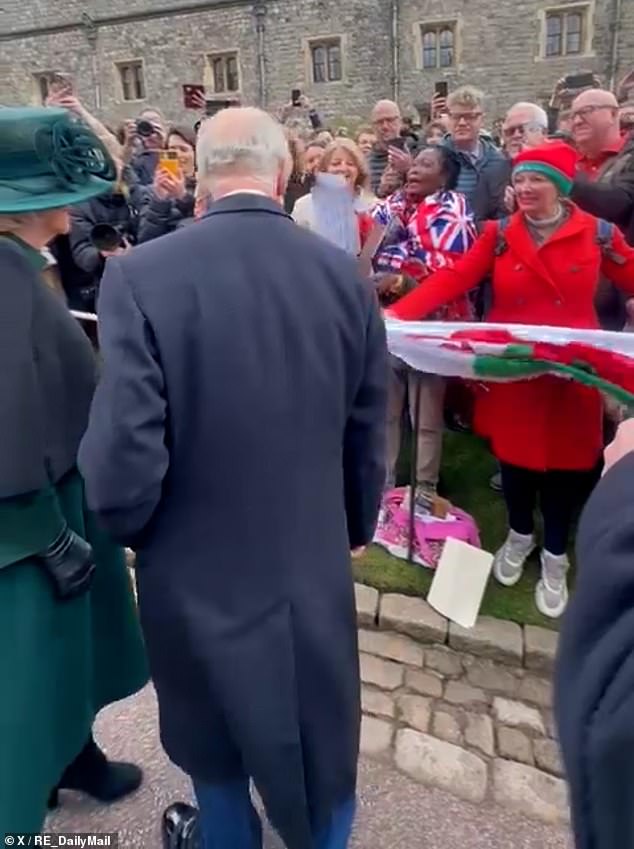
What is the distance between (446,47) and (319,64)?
4850 millimetres

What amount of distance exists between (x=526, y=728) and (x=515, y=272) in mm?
1719

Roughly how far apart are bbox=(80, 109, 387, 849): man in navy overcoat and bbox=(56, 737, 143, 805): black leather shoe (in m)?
0.70

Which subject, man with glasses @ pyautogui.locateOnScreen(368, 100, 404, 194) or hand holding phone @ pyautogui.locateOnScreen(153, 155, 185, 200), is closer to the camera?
hand holding phone @ pyautogui.locateOnScreen(153, 155, 185, 200)

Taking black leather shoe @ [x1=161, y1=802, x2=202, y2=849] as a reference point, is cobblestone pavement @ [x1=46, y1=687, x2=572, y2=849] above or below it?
below

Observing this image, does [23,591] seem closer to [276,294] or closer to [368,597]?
[276,294]

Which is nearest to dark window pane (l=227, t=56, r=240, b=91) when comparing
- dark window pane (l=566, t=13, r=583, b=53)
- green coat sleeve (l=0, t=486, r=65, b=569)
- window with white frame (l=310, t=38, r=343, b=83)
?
window with white frame (l=310, t=38, r=343, b=83)

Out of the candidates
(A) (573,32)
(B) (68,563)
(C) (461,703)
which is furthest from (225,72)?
(B) (68,563)

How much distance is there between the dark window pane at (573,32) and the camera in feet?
80.1

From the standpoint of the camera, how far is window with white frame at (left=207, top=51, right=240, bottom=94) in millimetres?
28500

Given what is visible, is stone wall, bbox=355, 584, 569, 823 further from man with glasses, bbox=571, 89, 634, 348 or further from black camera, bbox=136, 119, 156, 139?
black camera, bbox=136, 119, 156, 139

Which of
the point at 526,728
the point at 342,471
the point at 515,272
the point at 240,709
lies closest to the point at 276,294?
the point at 342,471

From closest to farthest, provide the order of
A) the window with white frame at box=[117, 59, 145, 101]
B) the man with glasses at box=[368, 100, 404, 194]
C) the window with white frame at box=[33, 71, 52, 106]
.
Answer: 1. the man with glasses at box=[368, 100, 404, 194]
2. the window with white frame at box=[117, 59, 145, 101]
3. the window with white frame at box=[33, 71, 52, 106]

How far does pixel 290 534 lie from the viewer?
157 cm

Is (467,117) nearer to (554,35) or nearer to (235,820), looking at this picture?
(235,820)
